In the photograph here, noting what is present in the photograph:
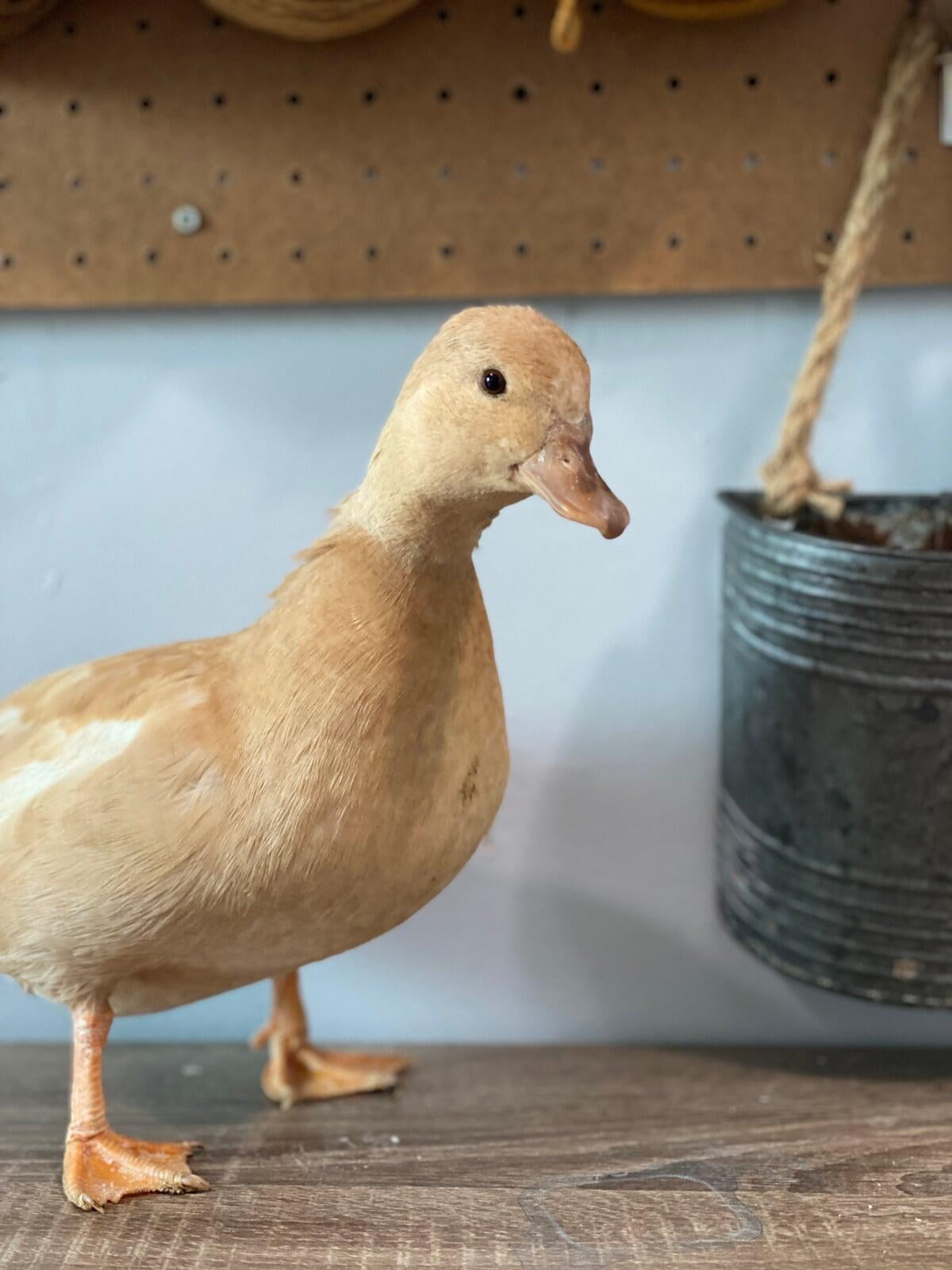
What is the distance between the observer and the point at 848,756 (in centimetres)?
66

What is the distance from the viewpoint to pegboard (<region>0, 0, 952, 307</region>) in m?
0.74

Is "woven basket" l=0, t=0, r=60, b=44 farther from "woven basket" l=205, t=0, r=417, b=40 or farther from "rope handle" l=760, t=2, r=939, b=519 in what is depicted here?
"rope handle" l=760, t=2, r=939, b=519

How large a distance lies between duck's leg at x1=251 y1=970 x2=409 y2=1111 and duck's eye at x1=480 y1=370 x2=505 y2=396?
42cm

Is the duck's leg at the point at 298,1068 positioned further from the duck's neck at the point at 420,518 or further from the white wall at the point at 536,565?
the duck's neck at the point at 420,518

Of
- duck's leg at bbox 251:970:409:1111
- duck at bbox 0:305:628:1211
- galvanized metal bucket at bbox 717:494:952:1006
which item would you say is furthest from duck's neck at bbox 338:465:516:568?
duck's leg at bbox 251:970:409:1111

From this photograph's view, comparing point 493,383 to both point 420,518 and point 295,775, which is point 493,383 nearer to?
point 420,518

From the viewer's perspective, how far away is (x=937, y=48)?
2.35 ft

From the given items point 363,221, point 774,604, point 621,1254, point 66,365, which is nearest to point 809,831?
point 774,604

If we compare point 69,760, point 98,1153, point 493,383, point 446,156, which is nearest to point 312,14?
point 446,156

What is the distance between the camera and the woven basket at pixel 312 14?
65 cm

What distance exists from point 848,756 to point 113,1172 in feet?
1.50

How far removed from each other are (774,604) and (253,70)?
0.48 meters

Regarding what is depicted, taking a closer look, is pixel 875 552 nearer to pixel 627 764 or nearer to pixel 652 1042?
pixel 627 764

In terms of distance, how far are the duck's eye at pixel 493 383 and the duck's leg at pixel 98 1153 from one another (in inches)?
14.8
